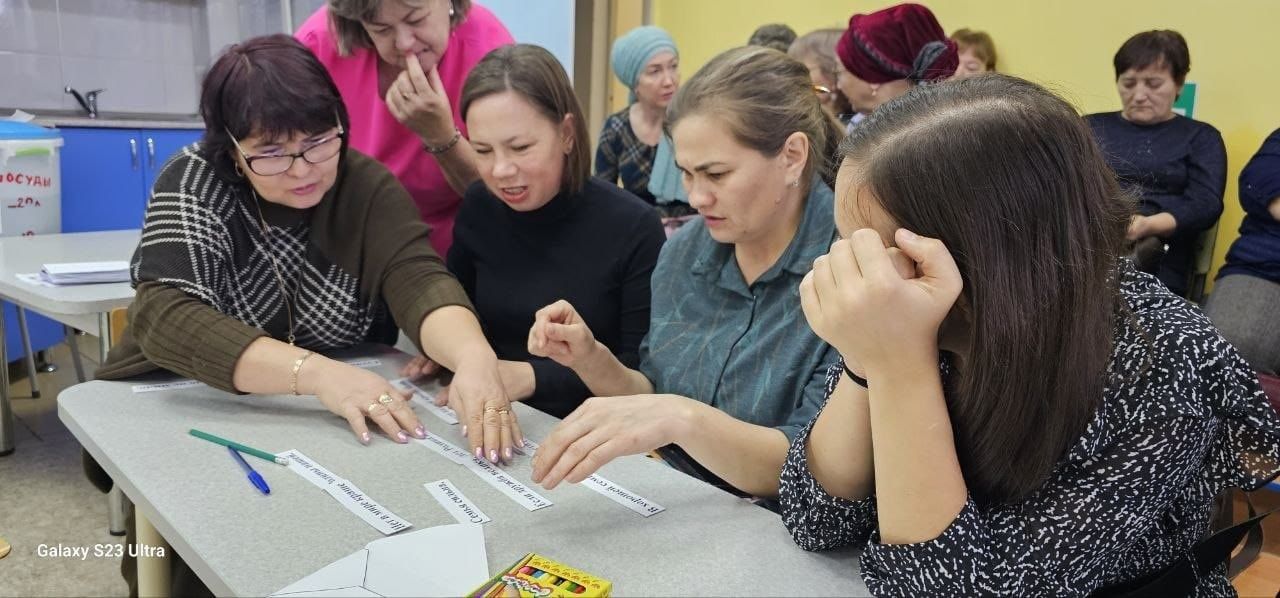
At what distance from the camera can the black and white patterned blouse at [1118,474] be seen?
2.42 ft

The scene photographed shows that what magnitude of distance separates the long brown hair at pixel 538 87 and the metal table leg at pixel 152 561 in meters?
0.91

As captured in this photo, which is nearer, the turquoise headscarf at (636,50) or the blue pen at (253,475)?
the blue pen at (253,475)

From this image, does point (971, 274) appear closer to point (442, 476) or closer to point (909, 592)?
point (909, 592)

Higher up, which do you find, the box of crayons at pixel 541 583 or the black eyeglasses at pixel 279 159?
the black eyeglasses at pixel 279 159

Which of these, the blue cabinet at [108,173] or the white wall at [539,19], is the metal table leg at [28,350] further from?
the white wall at [539,19]

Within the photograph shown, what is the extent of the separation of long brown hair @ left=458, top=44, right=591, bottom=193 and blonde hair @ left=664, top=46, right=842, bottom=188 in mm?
280

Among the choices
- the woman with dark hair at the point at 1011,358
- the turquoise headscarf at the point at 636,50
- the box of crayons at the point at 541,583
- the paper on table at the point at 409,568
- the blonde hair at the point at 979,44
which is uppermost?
the blonde hair at the point at 979,44

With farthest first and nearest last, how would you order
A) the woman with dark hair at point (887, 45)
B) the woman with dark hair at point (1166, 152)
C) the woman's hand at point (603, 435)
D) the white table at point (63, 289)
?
the woman with dark hair at point (1166, 152)
the woman with dark hair at point (887, 45)
the white table at point (63, 289)
the woman's hand at point (603, 435)

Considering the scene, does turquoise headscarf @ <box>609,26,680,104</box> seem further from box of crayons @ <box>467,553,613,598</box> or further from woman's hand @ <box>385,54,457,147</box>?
box of crayons @ <box>467,553,613,598</box>

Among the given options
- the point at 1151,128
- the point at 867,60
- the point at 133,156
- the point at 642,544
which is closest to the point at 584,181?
the point at 642,544

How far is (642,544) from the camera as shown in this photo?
89 centimetres

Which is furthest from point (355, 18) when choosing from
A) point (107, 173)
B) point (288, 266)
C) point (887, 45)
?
point (107, 173)

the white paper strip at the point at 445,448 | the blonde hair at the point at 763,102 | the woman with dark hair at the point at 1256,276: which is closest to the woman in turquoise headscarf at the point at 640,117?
the blonde hair at the point at 763,102

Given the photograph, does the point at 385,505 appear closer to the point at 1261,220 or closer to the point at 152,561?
the point at 152,561
